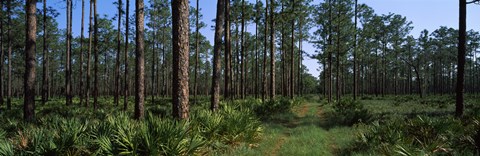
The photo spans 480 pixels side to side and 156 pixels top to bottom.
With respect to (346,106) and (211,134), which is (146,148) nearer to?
(211,134)

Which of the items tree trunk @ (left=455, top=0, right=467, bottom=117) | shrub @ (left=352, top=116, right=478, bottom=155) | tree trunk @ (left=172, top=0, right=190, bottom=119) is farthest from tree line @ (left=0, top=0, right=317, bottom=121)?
tree trunk @ (left=455, top=0, right=467, bottom=117)

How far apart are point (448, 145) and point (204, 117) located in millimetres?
6439

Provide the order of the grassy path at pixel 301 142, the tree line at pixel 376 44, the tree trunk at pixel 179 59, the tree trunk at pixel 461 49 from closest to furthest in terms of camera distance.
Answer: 1. the grassy path at pixel 301 142
2. the tree trunk at pixel 179 59
3. the tree trunk at pixel 461 49
4. the tree line at pixel 376 44

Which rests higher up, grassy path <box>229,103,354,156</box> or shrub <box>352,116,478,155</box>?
shrub <box>352,116,478,155</box>

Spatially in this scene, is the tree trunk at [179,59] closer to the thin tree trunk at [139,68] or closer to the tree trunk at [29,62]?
the thin tree trunk at [139,68]

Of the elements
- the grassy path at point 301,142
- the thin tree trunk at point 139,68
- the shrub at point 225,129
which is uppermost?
the thin tree trunk at point 139,68

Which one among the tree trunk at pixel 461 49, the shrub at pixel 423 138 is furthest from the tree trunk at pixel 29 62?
the tree trunk at pixel 461 49

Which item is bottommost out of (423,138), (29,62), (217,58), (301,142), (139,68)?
(301,142)

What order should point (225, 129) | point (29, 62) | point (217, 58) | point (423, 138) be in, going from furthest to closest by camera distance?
point (217, 58) < point (29, 62) < point (225, 129) < point (423, 138)

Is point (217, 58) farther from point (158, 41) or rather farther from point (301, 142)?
point (158, 41)

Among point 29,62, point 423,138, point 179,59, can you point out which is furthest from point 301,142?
point 29,62

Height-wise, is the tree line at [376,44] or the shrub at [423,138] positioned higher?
the tree line at [376,44]

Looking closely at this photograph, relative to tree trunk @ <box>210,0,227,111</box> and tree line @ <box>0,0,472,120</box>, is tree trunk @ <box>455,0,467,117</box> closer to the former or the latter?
tree line @ <box>0,0,472,120</box>

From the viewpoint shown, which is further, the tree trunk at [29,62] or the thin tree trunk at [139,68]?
the thin tree trunk at [139,68]
